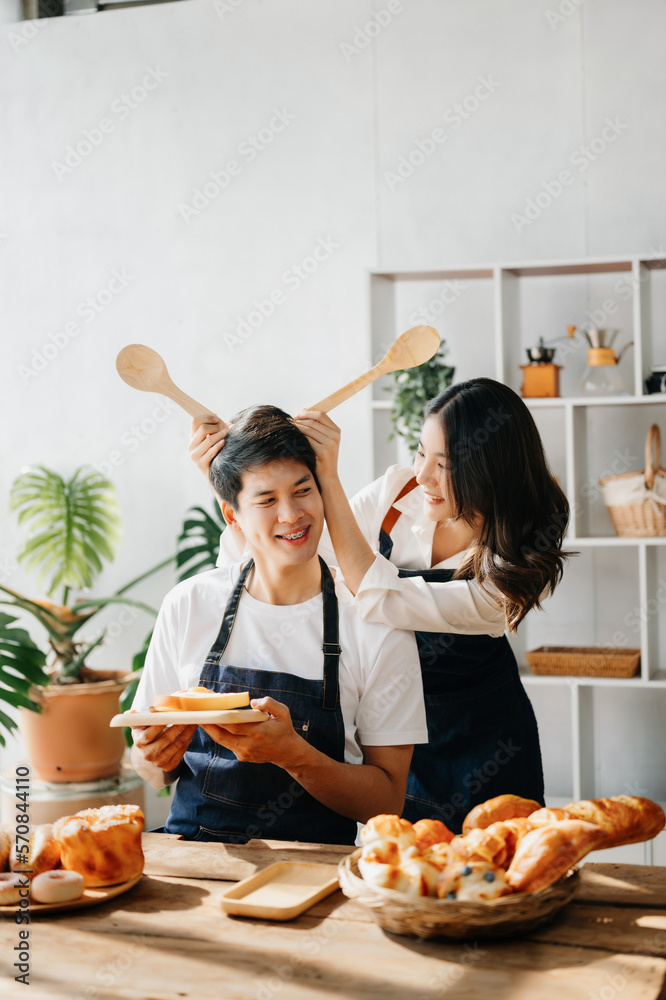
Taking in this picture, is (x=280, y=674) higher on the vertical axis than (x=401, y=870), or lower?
higher

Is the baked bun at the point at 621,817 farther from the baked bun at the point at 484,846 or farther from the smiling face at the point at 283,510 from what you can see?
the smiling face at the point at 283,510

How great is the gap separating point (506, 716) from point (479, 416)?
0.77 meters

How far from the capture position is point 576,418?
140 inches

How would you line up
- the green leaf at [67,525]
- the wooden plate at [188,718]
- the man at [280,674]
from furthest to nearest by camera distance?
1. the green leaf at [67,525]
2. the man at [280,674]
3. the wooden plate at [188,718]

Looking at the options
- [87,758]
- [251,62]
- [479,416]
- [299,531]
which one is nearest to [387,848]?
[299,531]

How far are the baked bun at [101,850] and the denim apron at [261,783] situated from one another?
380mm

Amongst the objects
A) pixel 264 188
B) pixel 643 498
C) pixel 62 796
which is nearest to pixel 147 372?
pixel 643 498

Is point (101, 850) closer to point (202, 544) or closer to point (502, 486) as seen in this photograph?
point (502, 486)

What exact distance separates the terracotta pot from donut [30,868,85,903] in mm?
2407

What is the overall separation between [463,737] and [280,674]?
0.74m

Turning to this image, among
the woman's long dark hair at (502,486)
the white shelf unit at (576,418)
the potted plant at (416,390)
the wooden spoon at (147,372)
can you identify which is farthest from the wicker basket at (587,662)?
the wooden spoon at (147,372)

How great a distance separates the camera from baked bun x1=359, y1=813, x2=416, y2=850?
1.23 meters

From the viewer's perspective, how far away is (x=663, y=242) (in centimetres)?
366

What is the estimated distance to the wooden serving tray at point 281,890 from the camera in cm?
126
